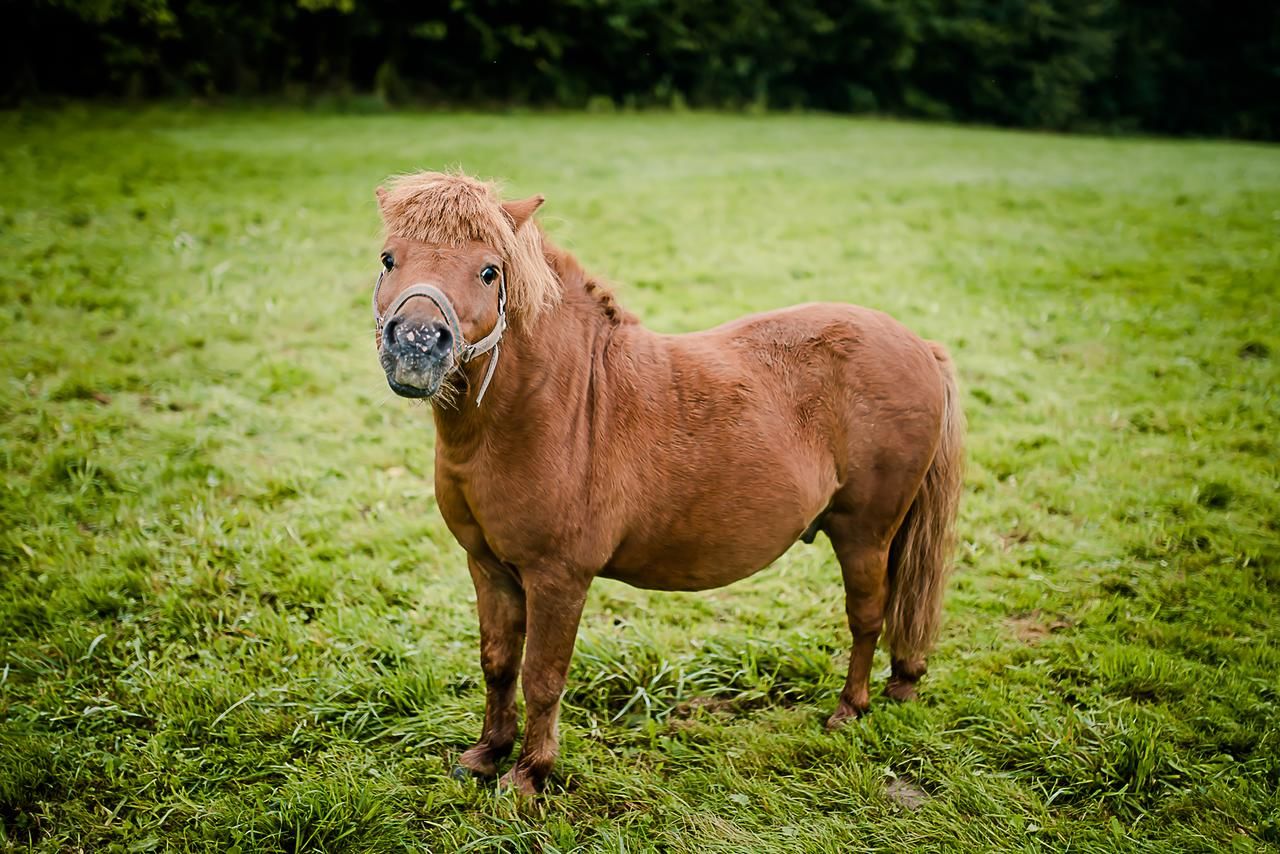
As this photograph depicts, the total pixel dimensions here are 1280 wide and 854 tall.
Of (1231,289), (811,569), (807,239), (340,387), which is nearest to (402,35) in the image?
(807,239)

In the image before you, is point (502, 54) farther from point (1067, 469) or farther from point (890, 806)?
point (890, 806)

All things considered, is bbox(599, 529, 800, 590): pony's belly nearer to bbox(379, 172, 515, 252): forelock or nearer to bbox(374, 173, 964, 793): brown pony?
bbox(374, 173, 964, 793): brown pony

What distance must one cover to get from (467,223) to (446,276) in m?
0.18

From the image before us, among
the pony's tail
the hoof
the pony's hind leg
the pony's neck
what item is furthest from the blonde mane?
the hoof

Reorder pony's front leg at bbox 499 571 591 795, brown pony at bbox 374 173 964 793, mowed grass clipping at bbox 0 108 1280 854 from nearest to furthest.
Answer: brown pony at bbox 374 173 964 793 < pony's front leg at bbox 499 571 591 795 < mowed grass clipping at bbox 0 108 1280 854

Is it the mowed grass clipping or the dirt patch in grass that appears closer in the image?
the mowed grass clipping

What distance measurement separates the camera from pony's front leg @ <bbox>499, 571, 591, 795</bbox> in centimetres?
256

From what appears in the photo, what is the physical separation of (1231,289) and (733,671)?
25.6 ft

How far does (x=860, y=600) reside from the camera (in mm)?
3082

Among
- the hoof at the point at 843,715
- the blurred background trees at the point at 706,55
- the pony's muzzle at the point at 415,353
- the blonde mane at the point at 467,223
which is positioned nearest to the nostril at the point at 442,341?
the pony's muzzle at the point at 415,353

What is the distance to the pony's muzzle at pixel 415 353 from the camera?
198 centimetres

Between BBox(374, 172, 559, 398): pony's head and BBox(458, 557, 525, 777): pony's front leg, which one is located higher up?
BBox(374, 172, 559, 398): pony's head

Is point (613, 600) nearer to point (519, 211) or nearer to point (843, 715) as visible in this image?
point (843, 715)

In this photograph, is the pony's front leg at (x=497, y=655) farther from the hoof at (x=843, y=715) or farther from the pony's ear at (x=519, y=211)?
the hoof at (x=843, y=715)
